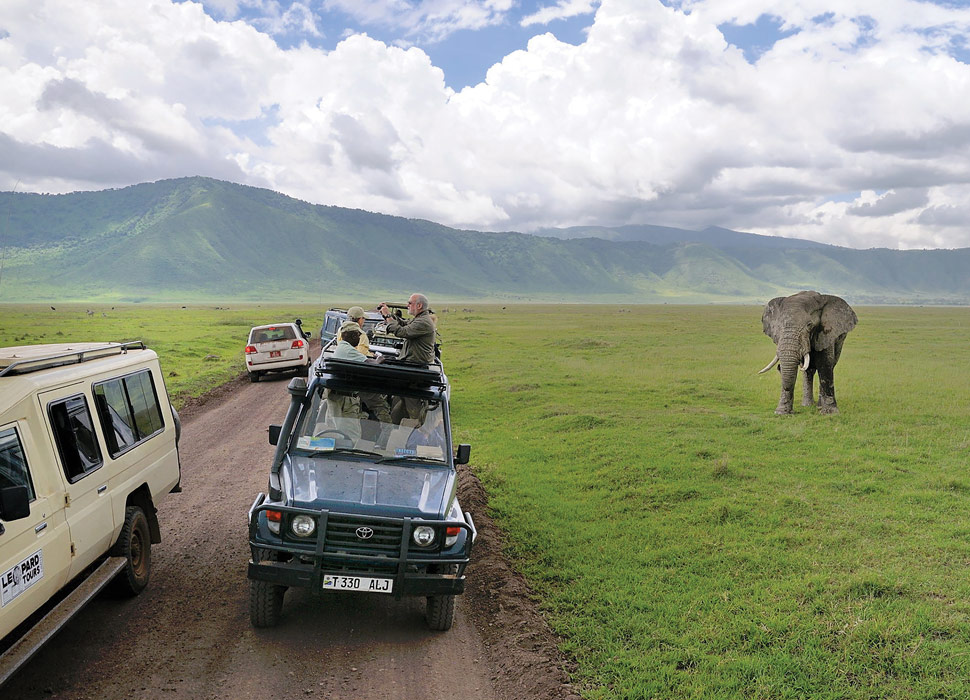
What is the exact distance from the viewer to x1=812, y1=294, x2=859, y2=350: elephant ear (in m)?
18.6

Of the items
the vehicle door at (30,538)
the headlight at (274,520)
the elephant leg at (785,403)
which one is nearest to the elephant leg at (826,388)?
the elephant leg at (785,403)

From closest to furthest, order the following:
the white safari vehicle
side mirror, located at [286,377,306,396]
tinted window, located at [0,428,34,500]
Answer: the white safari vehicle
tinted window, located at [0,428,34,500]
side mirror, located at [286,377,306,396]

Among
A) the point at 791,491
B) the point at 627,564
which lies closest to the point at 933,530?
the point at 791,491

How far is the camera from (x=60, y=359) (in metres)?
6.64

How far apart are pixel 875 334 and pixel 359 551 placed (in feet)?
182

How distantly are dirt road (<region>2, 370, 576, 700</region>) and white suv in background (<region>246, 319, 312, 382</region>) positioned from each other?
16218mm

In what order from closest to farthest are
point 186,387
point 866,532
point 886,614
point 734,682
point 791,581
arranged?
point 734,682 < point 886,614 < point 791,581 < point 866,532 < point 186,387

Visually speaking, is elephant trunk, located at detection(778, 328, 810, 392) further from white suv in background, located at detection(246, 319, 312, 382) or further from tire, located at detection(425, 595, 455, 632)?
white suv in background, located at detection(246, 319, 312, 382)

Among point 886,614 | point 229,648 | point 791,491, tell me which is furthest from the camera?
point 791,491

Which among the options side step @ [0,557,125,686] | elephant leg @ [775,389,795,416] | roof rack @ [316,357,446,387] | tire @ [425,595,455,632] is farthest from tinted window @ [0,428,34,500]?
elephant leg @ [775,389,795,416]

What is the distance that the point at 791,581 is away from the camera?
25.3 ft

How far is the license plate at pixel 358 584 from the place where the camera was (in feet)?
20.3

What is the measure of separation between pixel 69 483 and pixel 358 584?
8.58 ft

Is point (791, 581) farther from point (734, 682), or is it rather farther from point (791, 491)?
point (791, 491)
